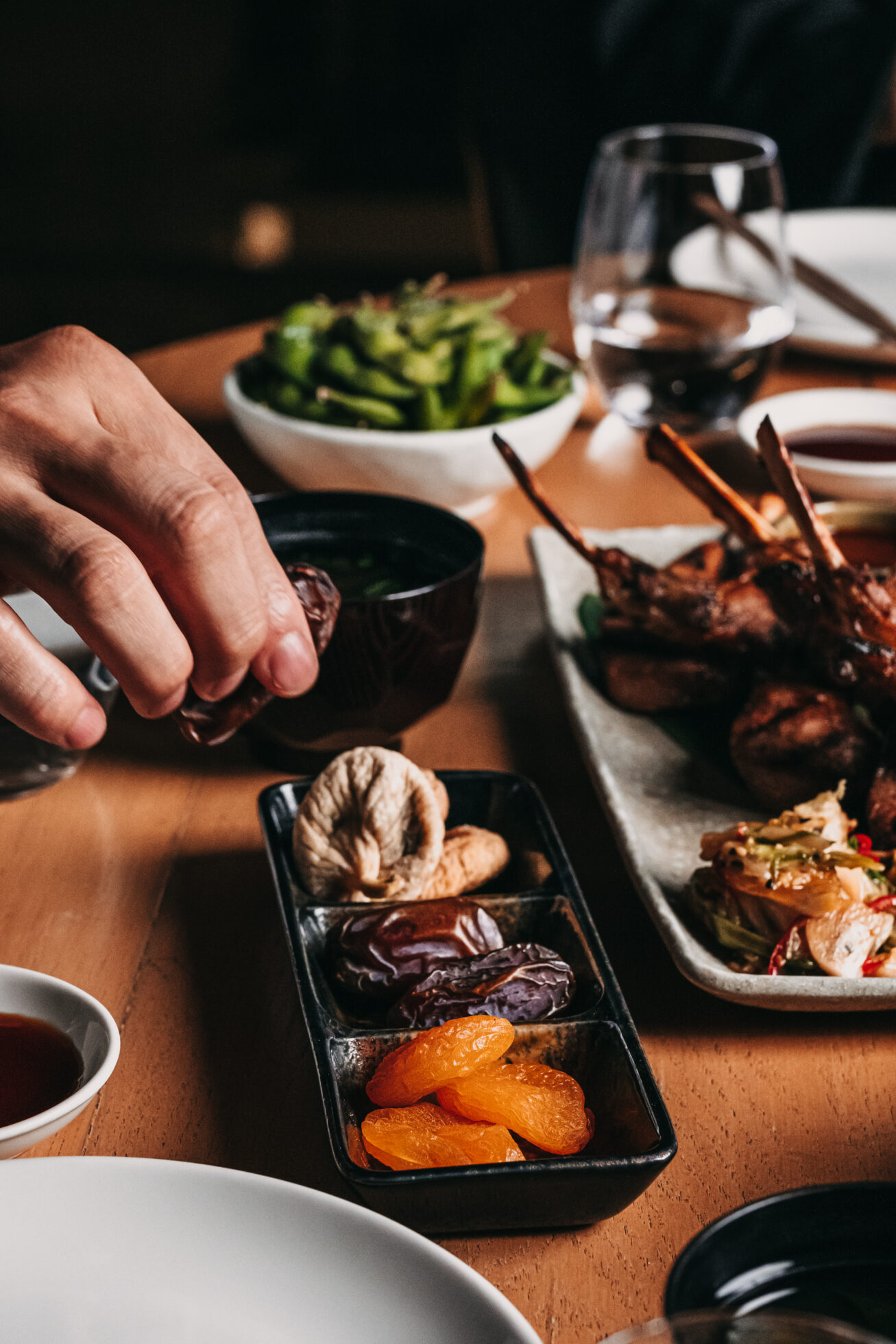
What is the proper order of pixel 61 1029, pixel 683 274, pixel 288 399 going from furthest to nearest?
pixel 683 274, pixel 288 399, pixel 61 1029

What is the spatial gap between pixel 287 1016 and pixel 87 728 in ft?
0.87

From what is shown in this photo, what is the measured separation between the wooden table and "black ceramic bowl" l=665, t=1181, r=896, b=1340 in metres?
0.16

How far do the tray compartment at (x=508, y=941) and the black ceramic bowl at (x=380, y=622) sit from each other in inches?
10.9

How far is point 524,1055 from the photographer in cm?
84

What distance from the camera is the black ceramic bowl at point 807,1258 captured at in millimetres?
583

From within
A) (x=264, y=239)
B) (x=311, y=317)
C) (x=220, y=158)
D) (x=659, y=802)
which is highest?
(x=311, y=317)

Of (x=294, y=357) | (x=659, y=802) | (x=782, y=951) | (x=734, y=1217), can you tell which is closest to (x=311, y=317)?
(x=294, y=357)

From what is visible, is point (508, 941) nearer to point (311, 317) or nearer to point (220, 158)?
point (311, 317)

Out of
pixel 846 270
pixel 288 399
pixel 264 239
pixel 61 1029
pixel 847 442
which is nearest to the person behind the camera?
pixel 61 1029

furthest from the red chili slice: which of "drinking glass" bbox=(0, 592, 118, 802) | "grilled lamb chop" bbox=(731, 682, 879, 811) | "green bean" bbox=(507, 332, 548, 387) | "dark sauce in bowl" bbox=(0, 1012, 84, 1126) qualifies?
"green bean" bbox=(507, 332, 548, 387)

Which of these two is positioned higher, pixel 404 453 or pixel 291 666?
pixel 291 666

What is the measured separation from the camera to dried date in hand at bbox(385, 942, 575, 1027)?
0.86 metres

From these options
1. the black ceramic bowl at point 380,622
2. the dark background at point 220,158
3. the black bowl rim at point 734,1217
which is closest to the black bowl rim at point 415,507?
the black ceramic bowl at point 380,622

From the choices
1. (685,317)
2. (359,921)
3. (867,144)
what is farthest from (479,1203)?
(867,144)
